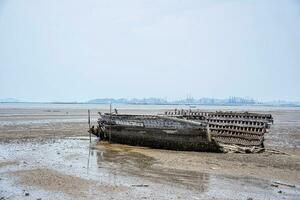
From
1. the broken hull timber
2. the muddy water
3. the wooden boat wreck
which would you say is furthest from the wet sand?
the wooden boat wreck

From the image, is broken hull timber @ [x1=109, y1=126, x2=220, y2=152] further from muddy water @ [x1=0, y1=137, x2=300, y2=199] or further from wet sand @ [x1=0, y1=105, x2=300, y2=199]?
muddy water @ [x1=0, y1=137, x2=300, y2=199]

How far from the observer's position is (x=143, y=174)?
12.9 meters

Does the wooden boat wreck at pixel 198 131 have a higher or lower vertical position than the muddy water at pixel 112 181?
higher

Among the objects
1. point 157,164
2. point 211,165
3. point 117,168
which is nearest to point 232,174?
point 211,165

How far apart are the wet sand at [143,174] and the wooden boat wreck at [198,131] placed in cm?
88

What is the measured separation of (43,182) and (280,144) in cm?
1579

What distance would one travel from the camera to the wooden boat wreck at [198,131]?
18531 millimetres

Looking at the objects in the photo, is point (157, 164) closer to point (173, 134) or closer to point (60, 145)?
point (173, 134)

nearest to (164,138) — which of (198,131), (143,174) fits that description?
(198,131)

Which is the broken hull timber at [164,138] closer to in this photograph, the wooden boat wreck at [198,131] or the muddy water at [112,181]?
the wooden boat wreck at [198,131]

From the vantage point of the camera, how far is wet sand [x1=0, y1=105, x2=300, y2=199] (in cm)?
1029

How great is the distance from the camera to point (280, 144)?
73.5 feet

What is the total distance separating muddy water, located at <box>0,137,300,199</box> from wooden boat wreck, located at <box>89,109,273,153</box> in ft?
10.2

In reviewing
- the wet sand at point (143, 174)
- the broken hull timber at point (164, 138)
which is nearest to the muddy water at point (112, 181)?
the wet sand at point (143, 174)
